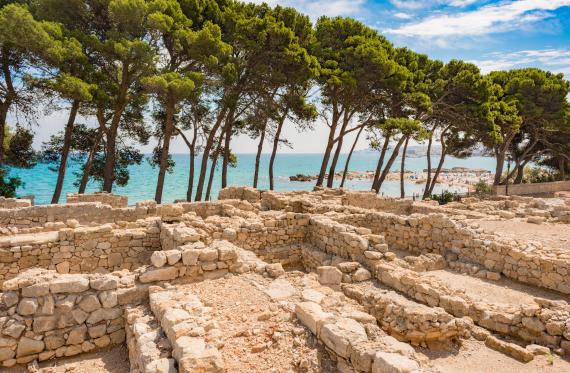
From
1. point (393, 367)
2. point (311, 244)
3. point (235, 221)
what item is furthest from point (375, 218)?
point (393, 367)

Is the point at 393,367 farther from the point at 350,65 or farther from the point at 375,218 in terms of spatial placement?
the point at 350,65

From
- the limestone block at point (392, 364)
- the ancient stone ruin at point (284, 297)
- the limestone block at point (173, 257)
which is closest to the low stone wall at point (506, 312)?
the ancient stone ruin at point (284, 297)

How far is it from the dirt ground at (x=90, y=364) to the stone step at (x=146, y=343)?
0.80 ft

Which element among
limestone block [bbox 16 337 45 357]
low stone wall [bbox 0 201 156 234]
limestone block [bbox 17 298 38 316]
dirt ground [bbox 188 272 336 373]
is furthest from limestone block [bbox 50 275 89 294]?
low stone wall [bbox 0 201 156 234]

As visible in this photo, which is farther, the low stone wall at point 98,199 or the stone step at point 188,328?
the low stone wall at point 98,199

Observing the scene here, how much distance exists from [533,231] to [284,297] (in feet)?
38.7

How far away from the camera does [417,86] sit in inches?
1059

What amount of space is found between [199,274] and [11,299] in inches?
116

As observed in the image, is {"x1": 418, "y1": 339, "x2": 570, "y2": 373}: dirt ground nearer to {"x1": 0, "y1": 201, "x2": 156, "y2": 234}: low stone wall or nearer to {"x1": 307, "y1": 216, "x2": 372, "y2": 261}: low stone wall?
{"x1": 307, "y1": 216, "x2": 372, "y2": 261}: low stone wall

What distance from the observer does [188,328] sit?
15.2 ft

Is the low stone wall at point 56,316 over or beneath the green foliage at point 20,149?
beneath

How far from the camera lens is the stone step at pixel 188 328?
4031 mm

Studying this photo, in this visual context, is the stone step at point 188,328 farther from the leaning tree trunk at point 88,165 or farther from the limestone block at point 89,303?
the leaning tree trunk at point 88,165

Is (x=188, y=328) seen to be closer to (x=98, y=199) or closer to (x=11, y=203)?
(x=11, y=203)
